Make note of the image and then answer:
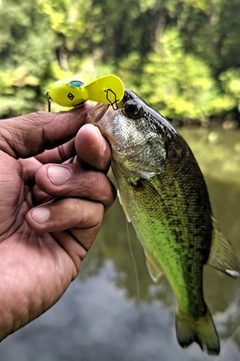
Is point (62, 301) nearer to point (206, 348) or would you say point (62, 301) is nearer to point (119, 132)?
point (206, 348)

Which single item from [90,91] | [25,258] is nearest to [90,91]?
[90,91]

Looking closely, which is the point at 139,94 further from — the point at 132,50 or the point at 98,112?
the point at 98,112

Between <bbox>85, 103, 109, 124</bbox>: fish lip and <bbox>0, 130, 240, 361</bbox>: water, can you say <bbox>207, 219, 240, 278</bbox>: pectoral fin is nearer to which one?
<bbox>85, 103, 109, 124</bbox>: fish lip

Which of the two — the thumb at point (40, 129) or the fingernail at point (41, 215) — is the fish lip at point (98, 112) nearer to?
the thumb at point (40, 129)

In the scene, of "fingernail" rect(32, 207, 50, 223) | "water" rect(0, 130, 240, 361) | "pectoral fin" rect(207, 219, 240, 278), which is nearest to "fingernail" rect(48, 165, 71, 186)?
"fingernail" rect(32, 207, 50, 223)

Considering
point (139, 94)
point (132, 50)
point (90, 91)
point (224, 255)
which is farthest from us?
point (132, 50)
